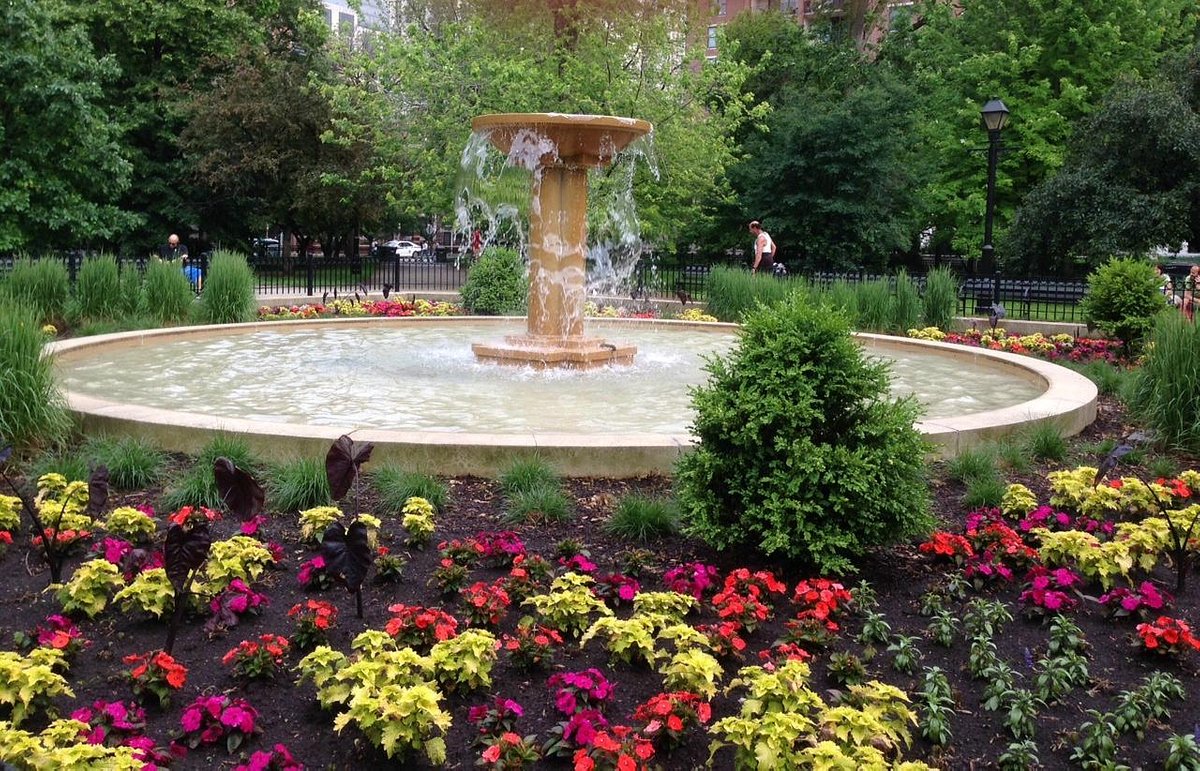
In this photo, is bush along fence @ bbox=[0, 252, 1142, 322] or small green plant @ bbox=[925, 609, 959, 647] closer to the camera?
small green plant @ bbox=[925, 609, 959, 647]

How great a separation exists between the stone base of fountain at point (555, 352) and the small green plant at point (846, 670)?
678 centimetres

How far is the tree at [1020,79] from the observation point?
95.6 feet

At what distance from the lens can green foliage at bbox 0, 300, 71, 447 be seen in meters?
6.14

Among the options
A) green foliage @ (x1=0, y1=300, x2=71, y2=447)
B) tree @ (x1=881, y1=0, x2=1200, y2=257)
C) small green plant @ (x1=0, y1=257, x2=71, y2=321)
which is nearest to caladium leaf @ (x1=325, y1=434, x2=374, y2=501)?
green foliage @ (x1=0, y1=300, x2=71, y2=447)

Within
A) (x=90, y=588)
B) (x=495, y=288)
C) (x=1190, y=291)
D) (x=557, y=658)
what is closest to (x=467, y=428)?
(x=90, y=588)

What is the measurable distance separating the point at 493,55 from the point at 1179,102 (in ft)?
52.9

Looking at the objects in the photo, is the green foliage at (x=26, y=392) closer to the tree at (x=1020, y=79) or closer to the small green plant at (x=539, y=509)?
the small green plant at (x=539, y=509)

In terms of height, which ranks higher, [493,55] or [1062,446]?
[493,55]

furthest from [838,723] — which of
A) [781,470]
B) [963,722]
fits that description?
[781,470]

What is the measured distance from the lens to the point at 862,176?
28.0m

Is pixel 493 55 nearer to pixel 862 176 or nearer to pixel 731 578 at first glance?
pixel 862 176

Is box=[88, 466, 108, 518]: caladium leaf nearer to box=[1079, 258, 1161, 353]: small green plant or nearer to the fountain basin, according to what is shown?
the fountain basin

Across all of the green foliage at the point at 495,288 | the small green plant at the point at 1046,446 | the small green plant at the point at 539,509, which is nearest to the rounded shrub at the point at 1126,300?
the small green plant at the point at 1046,446

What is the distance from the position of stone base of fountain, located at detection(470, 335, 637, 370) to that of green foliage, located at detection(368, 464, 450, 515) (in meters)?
4.73
